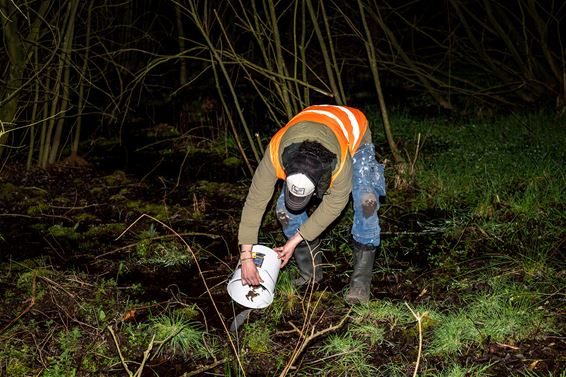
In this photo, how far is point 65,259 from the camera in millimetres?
4203

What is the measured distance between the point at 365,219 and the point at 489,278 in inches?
33.0

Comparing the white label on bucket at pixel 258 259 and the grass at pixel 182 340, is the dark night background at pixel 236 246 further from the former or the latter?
the white label on bucket at pixel 258 259

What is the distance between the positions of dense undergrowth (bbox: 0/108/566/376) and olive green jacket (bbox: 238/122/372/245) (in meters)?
0.35

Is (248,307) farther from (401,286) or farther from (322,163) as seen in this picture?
(322,163)

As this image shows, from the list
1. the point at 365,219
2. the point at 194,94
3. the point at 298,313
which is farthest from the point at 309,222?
the point at 194,94

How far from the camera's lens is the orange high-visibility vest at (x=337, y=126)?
2963 millimetres

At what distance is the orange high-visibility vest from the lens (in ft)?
9.72

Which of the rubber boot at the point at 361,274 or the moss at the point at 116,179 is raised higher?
the rubber boot at the point at 361,274

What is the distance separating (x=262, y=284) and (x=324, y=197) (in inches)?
22.3

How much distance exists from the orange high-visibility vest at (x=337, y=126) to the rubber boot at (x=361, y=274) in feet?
1.87

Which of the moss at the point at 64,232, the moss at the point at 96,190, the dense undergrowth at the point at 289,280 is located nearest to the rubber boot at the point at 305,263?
the dense undergrowth at the point at 289,280

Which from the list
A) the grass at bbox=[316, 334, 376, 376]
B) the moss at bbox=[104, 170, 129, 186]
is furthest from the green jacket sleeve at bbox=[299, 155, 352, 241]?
the moss at bbox=[104, 170, 129, 186]

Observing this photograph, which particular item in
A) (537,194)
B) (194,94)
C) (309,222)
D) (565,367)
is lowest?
(194,94)

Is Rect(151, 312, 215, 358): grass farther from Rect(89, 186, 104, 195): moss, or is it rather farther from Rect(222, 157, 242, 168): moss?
Rect(222, 157, 242, 168): moss
